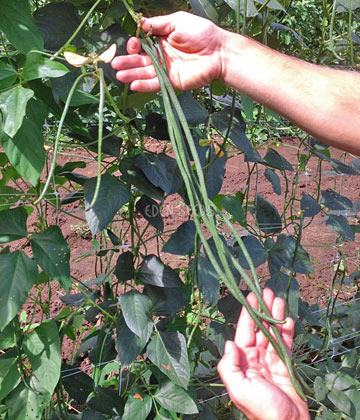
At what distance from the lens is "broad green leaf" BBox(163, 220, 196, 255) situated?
1.00 metres

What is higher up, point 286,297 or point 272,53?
point 272,53

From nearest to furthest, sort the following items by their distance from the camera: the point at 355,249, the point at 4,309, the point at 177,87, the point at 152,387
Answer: the point at 4,309 < the point at 177,87 < the point at 152,387 < the point at 355,249

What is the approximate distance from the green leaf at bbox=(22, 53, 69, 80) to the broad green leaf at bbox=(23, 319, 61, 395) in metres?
0.49

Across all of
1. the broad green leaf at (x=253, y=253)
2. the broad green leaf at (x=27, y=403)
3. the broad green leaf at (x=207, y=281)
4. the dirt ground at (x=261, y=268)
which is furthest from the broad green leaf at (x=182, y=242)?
the dirt ground at (x=261, y=268)

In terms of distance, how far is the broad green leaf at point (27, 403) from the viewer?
0.94 meters

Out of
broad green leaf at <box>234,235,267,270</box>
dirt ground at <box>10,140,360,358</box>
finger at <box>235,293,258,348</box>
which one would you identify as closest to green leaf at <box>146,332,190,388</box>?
finger at <box>235,293,258,348</box>

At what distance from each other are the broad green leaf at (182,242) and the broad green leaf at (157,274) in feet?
0.13

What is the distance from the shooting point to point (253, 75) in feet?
3.11

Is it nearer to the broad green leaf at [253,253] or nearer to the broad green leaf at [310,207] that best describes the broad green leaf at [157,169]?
the broad green leaf at [253,253]

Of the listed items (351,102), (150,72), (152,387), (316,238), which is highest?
(150,72)

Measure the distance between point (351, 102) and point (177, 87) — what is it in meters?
0.38

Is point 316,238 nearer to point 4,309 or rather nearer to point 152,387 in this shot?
point 152,387

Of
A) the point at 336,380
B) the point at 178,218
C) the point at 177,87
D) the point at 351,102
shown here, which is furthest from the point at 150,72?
the point at 178,218

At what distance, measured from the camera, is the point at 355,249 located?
2.80 meters
